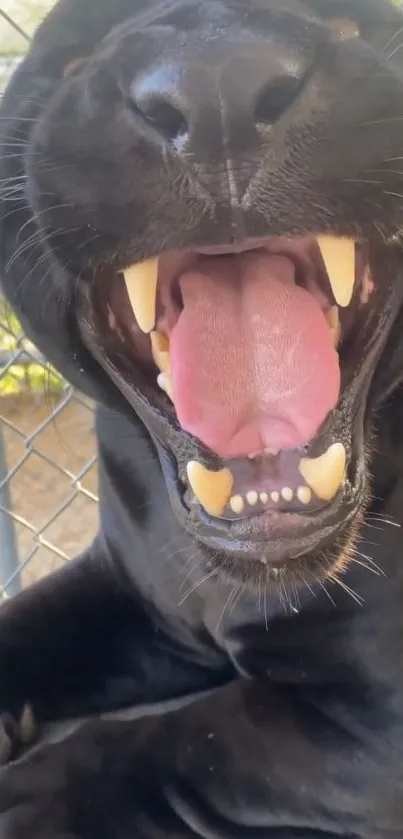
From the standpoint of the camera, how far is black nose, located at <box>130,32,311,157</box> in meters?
0.51

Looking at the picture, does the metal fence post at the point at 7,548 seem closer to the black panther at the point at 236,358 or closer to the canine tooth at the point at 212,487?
the black panther at the point at 236,358

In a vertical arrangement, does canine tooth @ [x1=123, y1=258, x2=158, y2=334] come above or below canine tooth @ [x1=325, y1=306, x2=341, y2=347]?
below

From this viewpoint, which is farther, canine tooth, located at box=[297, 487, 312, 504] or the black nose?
canine tooth, located at box=[297, 487, 312, 504]

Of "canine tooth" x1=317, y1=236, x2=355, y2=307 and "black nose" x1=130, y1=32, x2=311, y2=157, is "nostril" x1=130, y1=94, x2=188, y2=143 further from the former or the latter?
"canine tooth" x1=317, y1=236, x2=355, y2=307

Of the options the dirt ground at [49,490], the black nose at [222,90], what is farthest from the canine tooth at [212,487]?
the dirt ground at [49,490]

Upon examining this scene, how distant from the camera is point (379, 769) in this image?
2.51 ft

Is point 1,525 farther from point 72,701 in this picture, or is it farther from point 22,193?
point 22,193

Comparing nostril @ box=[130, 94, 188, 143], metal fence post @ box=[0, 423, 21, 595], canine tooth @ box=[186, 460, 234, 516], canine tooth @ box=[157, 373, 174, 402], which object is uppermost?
nostril @ box=[130, 94, 188, 143]

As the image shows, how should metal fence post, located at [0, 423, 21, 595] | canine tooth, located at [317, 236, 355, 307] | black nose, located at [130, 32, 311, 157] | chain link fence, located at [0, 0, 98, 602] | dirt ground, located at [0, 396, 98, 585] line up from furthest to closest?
dirt ground, located at [0, 396, 98, 585] < metal fence post, located at [0, 423, 21, 595] < chain link fence, located at [0, 0, 98, 602] < canine tooth, located at [317, 236, 355, 307] < black nose, located at [130, 32, 311, 157]

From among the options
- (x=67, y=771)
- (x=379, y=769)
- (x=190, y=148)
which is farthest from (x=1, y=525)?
(x=190, y=148)

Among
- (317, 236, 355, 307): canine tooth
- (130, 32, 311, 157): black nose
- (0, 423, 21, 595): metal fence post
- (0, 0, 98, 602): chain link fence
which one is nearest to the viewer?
(130, 32, 311, 157): black nose

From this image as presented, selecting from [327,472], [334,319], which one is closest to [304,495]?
[327,472]

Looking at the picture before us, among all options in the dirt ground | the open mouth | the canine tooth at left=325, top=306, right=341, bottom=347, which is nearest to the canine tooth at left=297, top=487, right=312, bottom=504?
the open mouth

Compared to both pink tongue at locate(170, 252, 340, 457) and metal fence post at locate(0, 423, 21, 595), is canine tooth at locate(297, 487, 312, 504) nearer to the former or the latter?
pink tongue at locate(170, 252, 340, 457)
